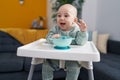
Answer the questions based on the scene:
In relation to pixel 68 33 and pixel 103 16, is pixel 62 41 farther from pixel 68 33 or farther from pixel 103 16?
pixel 103 16

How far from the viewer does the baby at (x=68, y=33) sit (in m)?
1.36

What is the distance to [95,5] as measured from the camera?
3.61 metres

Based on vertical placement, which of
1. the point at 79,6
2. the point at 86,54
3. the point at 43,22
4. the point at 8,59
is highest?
the point at 79,6

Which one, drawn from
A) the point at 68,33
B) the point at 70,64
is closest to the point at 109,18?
the point at 68,33

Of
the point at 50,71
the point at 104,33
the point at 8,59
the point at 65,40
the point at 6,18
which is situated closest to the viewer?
the point at 65,40

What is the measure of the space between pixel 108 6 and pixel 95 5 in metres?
0.25

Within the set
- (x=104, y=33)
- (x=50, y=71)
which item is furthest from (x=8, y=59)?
A: (x=104, y=33)

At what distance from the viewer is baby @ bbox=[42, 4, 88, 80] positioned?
1362 millimetres

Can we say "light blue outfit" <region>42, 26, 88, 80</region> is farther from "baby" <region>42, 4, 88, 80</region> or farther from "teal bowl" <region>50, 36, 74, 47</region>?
"teal bowl" <region>50, 36, 74, 47</region>

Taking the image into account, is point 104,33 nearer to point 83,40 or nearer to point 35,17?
point 35,17

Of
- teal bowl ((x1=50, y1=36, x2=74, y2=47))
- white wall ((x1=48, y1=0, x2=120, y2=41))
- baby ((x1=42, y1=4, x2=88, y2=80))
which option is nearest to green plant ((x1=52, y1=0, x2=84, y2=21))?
white wall ((x1=48, y1=0, x2=120, y2=41))

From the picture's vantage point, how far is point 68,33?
57.2 inches

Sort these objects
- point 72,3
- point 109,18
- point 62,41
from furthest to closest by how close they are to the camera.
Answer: point 72,3, point 109,18, point 62,41

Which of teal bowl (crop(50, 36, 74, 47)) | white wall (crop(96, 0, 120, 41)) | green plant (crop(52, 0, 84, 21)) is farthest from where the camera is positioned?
green plant (crop(52, 0, 84, 21))
